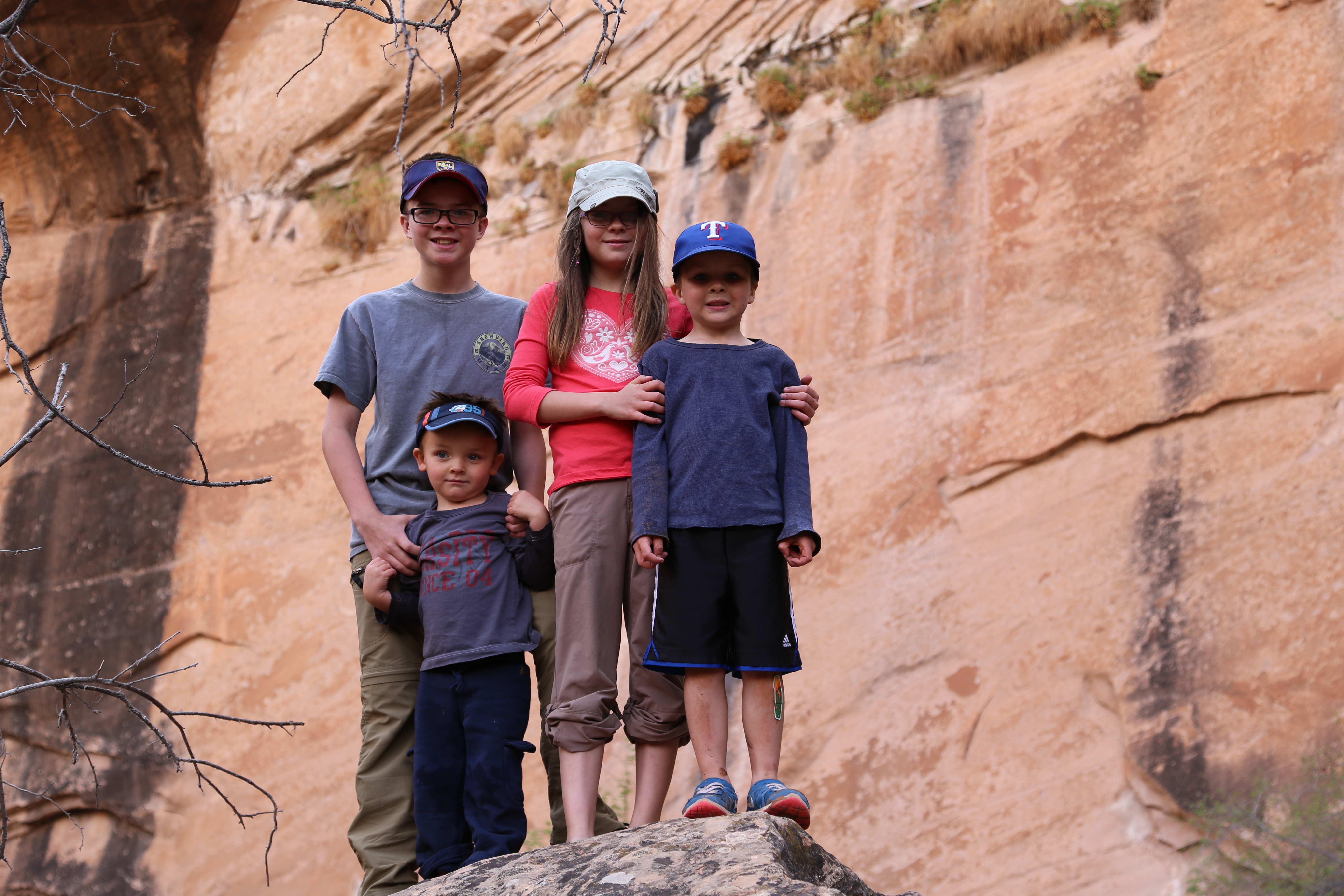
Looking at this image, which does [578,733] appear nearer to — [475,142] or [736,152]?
[736,152]

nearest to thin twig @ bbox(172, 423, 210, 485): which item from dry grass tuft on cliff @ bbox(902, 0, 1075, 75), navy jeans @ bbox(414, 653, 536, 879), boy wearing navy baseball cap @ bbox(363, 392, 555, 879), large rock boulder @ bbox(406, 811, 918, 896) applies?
boy wearing navy baseball cap @ bbox(363, 392, 555, 879)

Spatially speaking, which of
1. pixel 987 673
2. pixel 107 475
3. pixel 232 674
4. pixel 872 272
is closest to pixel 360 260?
pixel 107 475

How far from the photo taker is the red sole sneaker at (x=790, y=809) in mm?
2129

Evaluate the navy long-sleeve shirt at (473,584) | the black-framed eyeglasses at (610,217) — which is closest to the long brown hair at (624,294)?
the black-framed eyeglasses at (610,217)

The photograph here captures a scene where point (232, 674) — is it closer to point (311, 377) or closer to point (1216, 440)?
point (311, 377)

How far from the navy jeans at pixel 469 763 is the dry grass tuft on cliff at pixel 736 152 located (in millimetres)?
3906

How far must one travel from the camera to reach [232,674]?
6.26m

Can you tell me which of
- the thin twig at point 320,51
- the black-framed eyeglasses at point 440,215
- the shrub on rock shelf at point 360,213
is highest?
the shrub on rock shelf at point 360,213

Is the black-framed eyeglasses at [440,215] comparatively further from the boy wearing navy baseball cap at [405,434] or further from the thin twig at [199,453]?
the thin twig at [199,453]

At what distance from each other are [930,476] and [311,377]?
358 cm

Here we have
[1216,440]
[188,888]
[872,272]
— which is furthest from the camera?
[188,888]

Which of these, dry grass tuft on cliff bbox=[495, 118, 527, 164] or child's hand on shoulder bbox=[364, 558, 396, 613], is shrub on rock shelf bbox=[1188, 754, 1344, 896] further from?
dry grass tuft on cliff bbox=[495, 118, 527, 164]

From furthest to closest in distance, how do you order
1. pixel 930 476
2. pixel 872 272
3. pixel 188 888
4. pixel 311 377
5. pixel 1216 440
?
pixel 311 377 → pixel 188 888 → pixel 872 272 → pixel 930 476 → pixel 1216 440

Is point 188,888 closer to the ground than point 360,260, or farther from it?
closer to the ground
